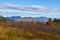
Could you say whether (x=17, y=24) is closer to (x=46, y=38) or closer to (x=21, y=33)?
(x=21, y=33)

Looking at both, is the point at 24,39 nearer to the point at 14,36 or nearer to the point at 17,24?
the point at 14,36

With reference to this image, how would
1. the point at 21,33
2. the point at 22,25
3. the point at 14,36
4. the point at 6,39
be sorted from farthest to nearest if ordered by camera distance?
the point at 22,25 < the point at 21,33 < the point at 14,36 < the point at 6,39

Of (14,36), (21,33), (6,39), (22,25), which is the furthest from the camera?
(22,25)

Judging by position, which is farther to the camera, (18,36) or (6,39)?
(18,36)

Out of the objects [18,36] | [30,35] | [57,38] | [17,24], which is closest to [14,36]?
[18,36]

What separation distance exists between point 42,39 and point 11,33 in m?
2.40

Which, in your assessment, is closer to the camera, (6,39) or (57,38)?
(6,39)

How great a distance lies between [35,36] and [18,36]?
137 cm

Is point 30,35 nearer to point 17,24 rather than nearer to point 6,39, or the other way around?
point 6,39

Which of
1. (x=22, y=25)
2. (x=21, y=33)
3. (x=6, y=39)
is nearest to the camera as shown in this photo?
(x=6, y=39)

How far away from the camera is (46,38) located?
1492cm

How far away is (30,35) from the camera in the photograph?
1551 centimetres

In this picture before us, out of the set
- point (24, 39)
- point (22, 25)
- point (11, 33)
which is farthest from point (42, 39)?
point (22, 25)

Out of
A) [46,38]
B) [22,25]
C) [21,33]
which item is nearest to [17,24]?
[22,25]
